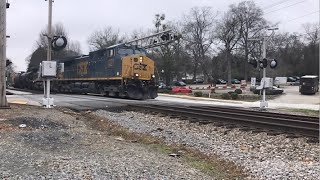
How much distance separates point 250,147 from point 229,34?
8915 centimetres

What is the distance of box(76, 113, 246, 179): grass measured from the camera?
23.3ft

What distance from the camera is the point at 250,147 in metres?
9.66

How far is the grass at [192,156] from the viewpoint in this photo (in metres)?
7.11

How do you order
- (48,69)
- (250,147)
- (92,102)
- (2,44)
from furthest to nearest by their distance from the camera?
(92,102) → (48,69) → (2,44) → (250,147)

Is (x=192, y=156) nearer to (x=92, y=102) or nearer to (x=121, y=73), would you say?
(x=92, y=102)

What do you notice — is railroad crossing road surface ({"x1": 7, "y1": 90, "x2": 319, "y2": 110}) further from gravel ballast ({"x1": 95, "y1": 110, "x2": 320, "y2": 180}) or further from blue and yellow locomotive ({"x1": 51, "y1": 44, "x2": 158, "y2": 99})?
gravel ballast ({"x1": 95, "y1": 110, "x2": 320, "y2": 180})

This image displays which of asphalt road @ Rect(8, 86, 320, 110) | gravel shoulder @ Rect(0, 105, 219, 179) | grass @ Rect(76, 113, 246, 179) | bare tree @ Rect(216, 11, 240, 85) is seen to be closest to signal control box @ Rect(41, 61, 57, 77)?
asphalt road @ Rect(8, 86, 320, 110)

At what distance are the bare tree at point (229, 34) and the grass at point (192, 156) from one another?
85.7 meters

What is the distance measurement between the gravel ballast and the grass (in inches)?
8.5

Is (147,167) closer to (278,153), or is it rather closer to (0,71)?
(278,153)

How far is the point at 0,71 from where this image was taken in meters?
17.8

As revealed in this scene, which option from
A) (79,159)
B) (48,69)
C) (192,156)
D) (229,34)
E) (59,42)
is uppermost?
(229,34)

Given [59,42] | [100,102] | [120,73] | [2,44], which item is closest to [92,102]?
[100,102]

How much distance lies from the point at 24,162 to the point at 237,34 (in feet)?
306
